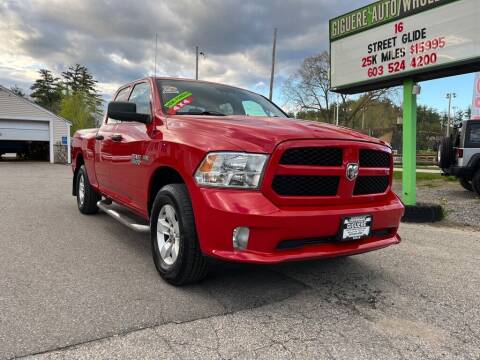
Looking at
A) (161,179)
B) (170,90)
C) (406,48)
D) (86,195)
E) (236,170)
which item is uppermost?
(406,48)

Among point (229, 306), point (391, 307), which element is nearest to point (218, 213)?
point (229, 306)

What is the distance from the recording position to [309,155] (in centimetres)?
306

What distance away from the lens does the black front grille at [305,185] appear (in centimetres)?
298

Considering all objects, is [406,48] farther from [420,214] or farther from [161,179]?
[161,179]

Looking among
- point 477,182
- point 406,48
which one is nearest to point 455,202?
point 477,182

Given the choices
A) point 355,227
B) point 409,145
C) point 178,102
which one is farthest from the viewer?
point 409,145

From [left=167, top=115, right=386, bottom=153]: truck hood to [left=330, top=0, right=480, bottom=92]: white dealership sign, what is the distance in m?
4.08

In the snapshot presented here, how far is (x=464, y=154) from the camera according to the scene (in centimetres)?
1028

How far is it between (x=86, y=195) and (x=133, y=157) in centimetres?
268

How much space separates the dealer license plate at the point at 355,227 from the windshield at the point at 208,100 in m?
1.79

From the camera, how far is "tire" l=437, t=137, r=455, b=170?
1059cm

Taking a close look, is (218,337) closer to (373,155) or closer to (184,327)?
(184,327)

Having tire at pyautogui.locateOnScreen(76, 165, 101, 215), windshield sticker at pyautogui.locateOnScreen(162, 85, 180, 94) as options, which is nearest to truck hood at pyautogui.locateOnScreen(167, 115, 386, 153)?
windshield sticker at pyautogui.locateOnScreen(162, 85, 180, 94)

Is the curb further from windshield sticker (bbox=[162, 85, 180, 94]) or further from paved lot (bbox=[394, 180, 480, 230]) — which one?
windshield sticker (bbox=[162, 85, 180, 94])
